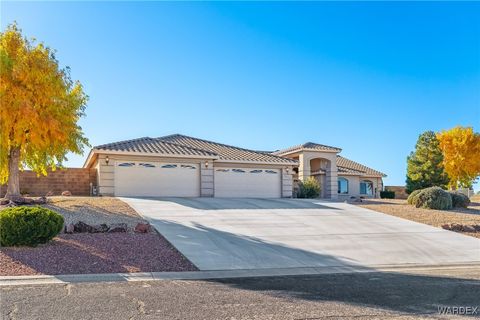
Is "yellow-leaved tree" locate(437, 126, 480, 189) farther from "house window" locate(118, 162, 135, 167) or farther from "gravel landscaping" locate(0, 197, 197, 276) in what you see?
"gravel landscaping" locate(0, 197, 197, 276)

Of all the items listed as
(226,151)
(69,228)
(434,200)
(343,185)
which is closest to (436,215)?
(434,200)

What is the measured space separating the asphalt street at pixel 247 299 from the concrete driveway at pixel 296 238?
1.91 metres

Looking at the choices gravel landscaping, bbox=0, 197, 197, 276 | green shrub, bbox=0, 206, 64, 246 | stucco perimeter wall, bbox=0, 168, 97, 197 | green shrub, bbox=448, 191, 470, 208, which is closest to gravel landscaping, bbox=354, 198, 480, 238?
green shrub, bbox=448, 191, 470, 208

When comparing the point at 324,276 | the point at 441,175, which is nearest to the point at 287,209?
the point at 324,276

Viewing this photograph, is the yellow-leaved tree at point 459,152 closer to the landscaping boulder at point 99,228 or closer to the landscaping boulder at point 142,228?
the landscaping boulder at point 142,228

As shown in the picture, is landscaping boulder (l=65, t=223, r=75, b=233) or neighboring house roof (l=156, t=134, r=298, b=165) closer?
landscaping boulder (l=65, t=223, r=75, b=233)

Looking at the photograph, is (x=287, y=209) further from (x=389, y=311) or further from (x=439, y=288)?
(x=389, y=311)

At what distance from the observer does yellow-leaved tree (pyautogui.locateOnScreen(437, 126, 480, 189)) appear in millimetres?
45594

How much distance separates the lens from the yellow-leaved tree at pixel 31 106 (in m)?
17.3

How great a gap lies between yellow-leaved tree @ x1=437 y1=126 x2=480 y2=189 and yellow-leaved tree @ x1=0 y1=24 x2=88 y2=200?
4005cm

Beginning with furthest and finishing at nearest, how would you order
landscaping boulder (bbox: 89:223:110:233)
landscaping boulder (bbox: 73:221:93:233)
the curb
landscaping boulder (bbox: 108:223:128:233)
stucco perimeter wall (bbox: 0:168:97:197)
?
stucco perimeter wall (bbox: 0:168:97:197) → landscaping boulder (bbox: 108:223:128:233) → landscaping boulder (bbox: 89:223:110:233) → landscaping boulder (bbox: 73:221:93:233) → the curb

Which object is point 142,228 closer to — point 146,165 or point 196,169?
point 146,165

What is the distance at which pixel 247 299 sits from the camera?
23.6 ft

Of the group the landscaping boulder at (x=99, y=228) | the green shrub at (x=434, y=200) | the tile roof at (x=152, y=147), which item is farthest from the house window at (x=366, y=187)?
the landscaping boulder at (x=99, y=228)
